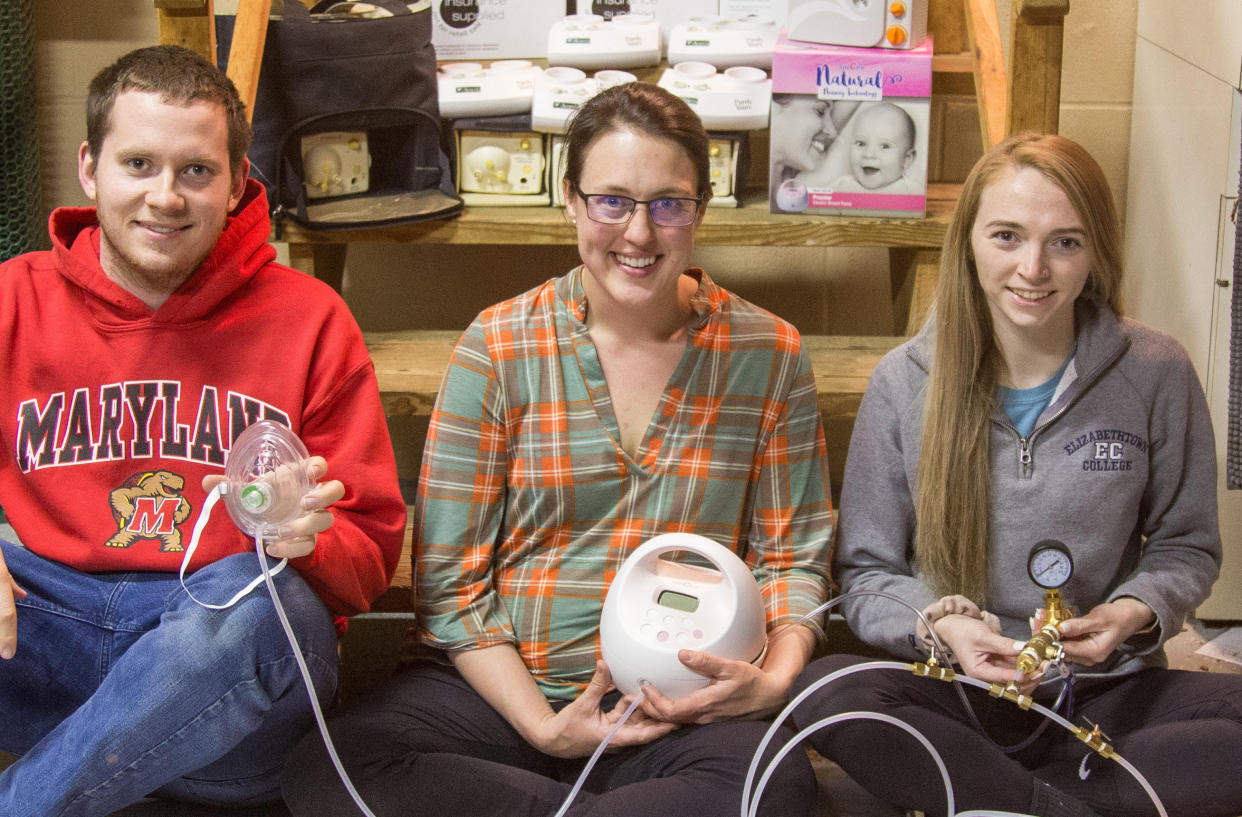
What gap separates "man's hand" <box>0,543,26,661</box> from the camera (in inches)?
57.1

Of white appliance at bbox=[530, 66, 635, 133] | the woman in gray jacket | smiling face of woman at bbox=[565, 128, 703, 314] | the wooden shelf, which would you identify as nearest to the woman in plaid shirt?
smiling face of woman at bbox=[565, 128, 703, 314]

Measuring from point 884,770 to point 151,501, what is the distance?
3.06ft

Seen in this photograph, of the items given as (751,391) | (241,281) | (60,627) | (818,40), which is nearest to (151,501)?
(60,627)

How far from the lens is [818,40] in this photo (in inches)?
93.0

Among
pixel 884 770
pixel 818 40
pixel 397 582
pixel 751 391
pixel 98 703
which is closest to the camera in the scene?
pixel 98 703

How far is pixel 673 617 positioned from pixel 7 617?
74cm

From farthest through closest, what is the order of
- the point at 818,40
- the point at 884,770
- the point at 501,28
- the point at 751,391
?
1. the point at 501,28
2. the point at 818,40
3. the point at 751,391
4. the point at 884,770

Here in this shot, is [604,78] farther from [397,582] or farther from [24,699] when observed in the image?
[24,699]

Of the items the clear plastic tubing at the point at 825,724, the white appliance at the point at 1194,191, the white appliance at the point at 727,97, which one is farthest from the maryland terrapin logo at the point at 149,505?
the white appliance at the point at 1194,191

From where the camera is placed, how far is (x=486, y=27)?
2695 mm

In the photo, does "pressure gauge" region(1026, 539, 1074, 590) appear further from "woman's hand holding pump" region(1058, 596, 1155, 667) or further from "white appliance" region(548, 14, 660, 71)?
"white appliance" region(548, 14, 660, 71)

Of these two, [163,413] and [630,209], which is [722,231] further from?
[163,413]

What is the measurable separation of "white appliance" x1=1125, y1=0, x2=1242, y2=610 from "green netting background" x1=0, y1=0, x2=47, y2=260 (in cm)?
222

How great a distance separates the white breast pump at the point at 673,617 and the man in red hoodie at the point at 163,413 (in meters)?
0.31
